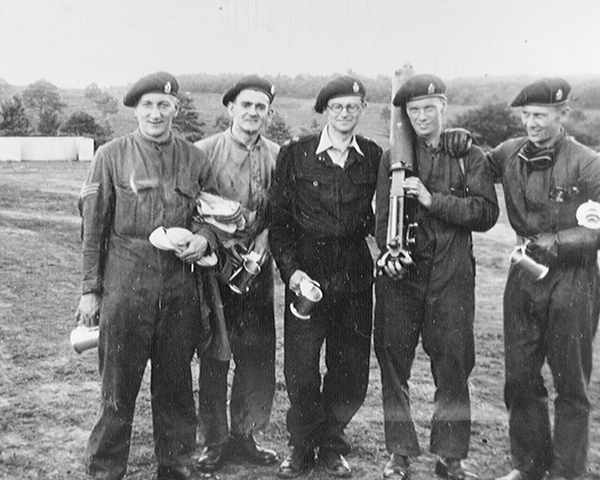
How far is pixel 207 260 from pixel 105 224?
1.82ft

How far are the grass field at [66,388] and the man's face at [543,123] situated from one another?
6.03 ft

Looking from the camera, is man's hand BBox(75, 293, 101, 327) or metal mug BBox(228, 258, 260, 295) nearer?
man's hand BBox(75, 293, 101, 327)

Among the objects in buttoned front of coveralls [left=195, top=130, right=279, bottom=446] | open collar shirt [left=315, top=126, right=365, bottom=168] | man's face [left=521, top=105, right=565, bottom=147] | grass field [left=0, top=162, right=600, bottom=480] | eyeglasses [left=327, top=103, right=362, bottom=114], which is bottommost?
grass field [left=0, top=162, right=600, bottom=480]

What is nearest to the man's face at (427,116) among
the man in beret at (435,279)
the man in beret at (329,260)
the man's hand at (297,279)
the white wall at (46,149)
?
the man in beret at (435,279)

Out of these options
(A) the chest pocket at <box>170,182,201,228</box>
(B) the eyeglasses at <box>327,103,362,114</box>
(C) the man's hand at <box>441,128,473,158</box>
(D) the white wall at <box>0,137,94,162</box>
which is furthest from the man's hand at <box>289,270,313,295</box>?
(D) the white wall at <box>0,137,94,162</box>

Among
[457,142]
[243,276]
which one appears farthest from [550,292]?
[243,276]

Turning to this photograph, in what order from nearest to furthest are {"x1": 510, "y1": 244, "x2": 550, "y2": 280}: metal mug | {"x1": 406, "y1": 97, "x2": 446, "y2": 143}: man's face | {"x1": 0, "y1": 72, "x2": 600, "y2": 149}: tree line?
{"x1": 510, "y1": 244, "x2": 550, "y2": 280}: metal mug → {"x1": 406, "y1": 97, "x2": 446, "y2": 143}: man's face → {"x1": 0, "y1": 72, "x2": 600, "y2": 149}: tree line

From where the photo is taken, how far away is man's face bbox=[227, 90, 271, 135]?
12.3ft

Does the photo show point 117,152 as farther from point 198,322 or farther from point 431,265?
point 431,265

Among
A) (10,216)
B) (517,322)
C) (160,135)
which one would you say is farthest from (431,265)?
(10,216)

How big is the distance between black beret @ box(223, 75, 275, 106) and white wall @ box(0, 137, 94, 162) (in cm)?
284

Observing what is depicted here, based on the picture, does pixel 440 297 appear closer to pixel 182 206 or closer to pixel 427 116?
pixel 427 116

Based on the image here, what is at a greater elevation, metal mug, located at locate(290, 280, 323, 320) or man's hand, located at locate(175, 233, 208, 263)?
man's hand, located at locate(175, 233, 208, 263)

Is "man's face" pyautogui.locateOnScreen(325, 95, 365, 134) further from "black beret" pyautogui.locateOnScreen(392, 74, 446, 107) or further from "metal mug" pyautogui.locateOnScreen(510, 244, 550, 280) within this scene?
"metal mug" pyautogui.locateOnScreen(510, 244, 550, 280)
